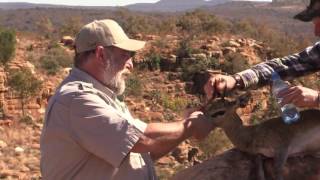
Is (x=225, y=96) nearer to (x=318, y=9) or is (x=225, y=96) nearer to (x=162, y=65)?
(x=318, y=9)

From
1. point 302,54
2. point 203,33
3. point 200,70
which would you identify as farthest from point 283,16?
point 302,54

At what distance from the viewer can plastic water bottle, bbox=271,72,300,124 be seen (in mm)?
3766

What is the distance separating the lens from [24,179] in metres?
12.8

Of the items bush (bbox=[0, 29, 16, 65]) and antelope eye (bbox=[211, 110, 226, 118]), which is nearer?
antelope eye (bbox=[211, 110, 226, 118])

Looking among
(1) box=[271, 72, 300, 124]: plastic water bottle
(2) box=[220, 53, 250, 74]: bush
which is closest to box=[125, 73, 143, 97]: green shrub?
(2) box=[220, 53, 250, 74]: bush

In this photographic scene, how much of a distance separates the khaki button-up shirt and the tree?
1693 cm

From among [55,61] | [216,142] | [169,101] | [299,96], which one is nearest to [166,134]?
[299,96]

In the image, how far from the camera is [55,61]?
26.4 meters

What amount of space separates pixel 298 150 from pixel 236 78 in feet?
2.00

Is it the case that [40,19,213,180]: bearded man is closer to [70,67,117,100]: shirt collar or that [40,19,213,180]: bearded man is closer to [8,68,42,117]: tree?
[70,67,117,100]: shirt collar

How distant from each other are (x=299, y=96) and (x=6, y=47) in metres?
23.2

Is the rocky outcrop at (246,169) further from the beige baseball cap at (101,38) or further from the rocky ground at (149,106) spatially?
the rocky ground at (149,106)

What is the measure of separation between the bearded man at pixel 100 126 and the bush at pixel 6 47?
22.0 meters

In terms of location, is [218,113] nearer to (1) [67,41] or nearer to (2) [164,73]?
(2) [164,73]
